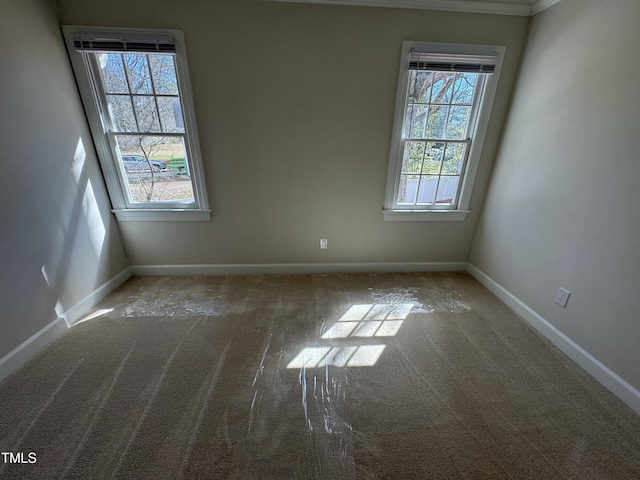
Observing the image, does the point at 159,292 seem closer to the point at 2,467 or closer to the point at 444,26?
the point at 2,467

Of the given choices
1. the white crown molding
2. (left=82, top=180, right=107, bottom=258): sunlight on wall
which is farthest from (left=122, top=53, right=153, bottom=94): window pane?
the white crown molding

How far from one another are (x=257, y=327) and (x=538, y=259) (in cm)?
223

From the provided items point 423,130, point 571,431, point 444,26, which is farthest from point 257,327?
point 444,26

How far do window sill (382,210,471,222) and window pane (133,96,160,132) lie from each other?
2216 mm

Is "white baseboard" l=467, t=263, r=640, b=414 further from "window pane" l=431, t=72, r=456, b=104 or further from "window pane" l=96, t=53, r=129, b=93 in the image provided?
"window pane" l=96, t=53, r=129, b=93

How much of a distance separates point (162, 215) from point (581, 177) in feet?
Result: 10.8

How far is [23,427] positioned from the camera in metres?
1.21

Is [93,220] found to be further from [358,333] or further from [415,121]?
[415,121]

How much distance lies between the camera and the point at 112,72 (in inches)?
78.9

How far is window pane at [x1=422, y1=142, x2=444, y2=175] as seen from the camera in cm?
236

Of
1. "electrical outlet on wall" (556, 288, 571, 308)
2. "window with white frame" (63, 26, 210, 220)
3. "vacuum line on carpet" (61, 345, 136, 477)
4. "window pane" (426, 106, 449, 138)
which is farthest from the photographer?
"window pane" (426, 106, 449, 138)

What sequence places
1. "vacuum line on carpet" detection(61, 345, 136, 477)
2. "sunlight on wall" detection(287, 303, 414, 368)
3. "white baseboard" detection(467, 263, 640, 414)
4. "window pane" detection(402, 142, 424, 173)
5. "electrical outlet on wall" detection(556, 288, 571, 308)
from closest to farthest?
"vacuum line on carpet" detection(61, 345, 136, 477)
"white baseboard" detection(467, 263, 640, 414)
"sunlight on wall" detection(287, 303, 414, 368)
"electrical outlet on wall" detection(556, 288, 571, 308)
"window pane" detection(402, 142, 424, 173)

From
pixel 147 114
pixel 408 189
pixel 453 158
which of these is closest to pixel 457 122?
pixel 453 158

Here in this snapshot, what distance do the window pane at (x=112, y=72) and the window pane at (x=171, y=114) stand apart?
0.95 feet
